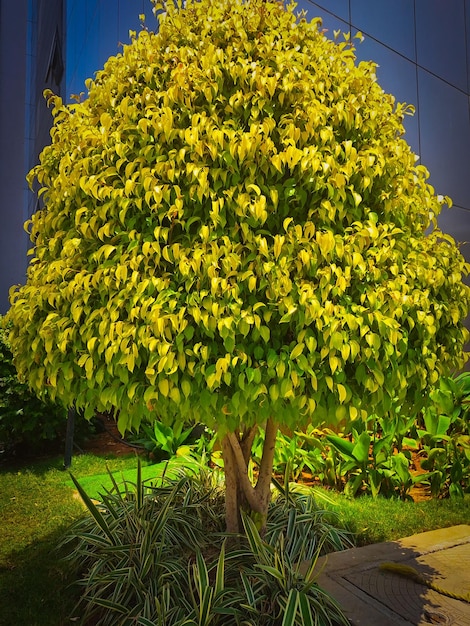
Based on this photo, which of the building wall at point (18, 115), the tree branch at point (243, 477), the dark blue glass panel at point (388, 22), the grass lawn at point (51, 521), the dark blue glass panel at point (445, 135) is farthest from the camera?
the building wall at point (18, 115)

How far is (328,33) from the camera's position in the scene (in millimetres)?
6875

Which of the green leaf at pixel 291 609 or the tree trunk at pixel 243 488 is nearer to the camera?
the green leaf at pixel 291 609

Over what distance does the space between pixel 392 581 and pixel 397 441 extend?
2.30 metres

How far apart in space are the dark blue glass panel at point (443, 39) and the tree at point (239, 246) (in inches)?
257

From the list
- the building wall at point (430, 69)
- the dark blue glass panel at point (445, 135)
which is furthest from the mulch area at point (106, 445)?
the dark blue glass panel at point (445, 135)

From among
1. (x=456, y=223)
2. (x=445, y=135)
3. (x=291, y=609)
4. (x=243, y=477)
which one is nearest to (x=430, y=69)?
(x=445, y=135)

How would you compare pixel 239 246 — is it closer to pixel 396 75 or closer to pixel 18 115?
pixel 396 75

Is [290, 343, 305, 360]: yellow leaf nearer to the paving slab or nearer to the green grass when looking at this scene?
the paving slab

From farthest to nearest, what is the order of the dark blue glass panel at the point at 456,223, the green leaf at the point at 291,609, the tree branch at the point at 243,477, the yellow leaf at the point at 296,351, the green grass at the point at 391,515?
the dark blue glass panel at the point at 456,223 < the green grass at the point at 391,515 < the tree branch at the point at 243,477 < the green leaf at the point at 291,609 < the yellow leaf at the point at 296,351

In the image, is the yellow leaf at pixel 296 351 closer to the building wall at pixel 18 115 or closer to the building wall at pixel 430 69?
the building wall at pixel 430 69

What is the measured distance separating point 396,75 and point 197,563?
722 cm

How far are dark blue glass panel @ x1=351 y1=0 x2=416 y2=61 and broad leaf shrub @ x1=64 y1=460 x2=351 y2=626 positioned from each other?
6.20 metres

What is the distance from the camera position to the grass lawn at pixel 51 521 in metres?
3.39

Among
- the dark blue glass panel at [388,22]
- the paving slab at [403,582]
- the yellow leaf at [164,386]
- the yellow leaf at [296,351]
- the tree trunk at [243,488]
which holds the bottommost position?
the paving slab at [403,582]
